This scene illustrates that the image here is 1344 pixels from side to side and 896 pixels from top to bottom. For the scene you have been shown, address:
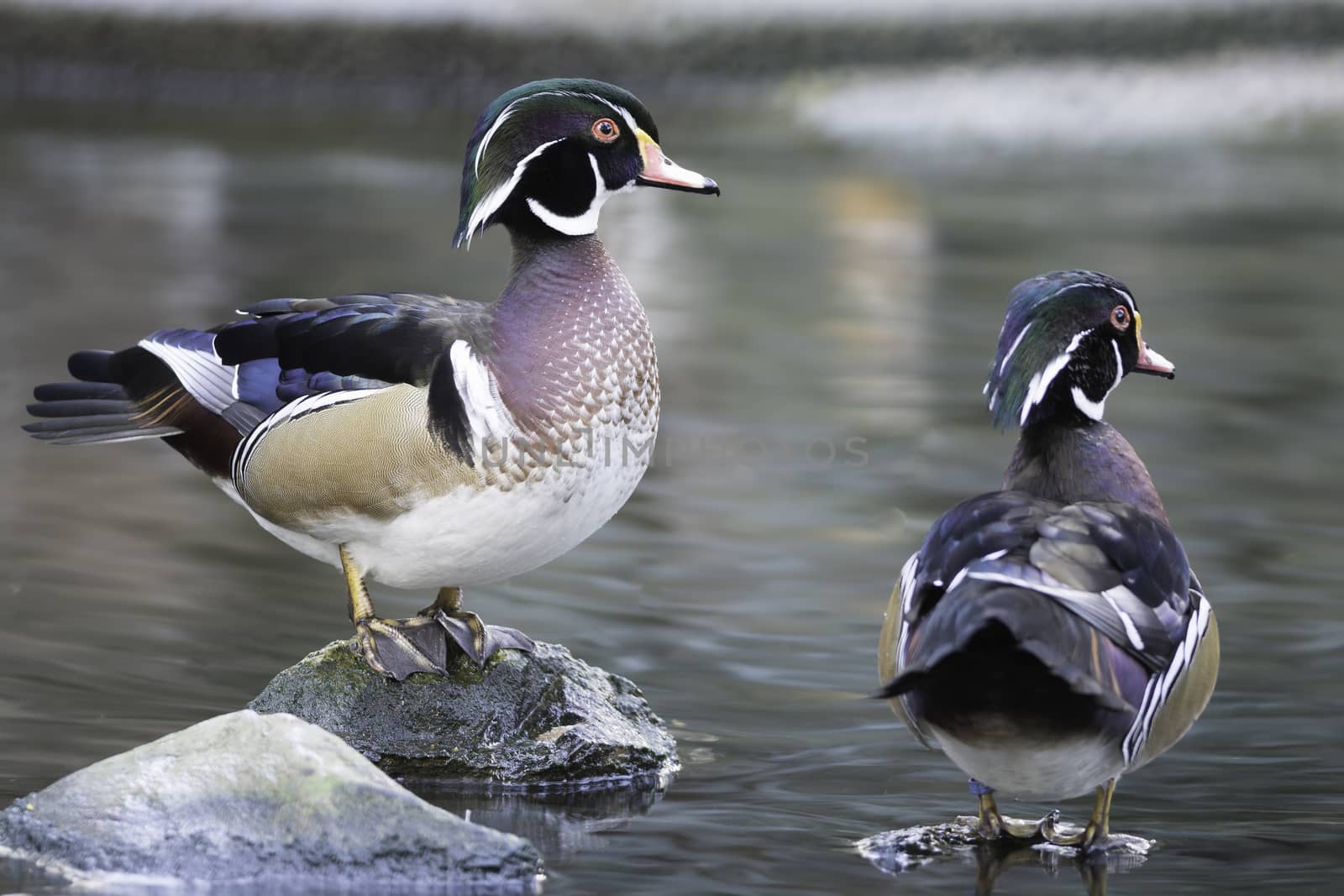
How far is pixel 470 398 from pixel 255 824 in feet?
4.10

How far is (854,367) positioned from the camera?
11.3 m

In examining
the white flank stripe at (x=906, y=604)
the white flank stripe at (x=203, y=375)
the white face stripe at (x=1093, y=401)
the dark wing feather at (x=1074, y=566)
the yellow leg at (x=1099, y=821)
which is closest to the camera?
the dark wing feather at (x=1074, y=566)

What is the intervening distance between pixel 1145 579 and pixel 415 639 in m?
2.02

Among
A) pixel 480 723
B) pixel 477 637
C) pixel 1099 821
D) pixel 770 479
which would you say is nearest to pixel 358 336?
pixel 477 637

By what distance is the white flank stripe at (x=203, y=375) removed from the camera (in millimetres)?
5629

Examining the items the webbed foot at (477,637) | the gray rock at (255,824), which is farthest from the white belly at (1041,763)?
the webbed foot at (477,637)

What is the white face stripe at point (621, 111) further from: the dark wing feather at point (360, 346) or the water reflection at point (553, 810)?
the water reflection at point (553, 810)

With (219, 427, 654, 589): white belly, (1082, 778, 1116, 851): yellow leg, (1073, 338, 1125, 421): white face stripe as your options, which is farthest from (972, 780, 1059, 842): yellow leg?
(219, 427, 654, 589): white belly

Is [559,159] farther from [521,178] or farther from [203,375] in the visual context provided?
[203,375]

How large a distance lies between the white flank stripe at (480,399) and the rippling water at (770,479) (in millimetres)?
955

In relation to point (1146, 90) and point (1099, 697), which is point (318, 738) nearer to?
point (1099, 697)

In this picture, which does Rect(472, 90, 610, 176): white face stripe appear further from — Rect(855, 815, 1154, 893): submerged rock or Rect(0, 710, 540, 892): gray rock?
Rect(855, 815, 1154, 893): submerged rock

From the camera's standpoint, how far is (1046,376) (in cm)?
510

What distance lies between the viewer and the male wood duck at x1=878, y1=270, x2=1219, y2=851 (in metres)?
4.27
